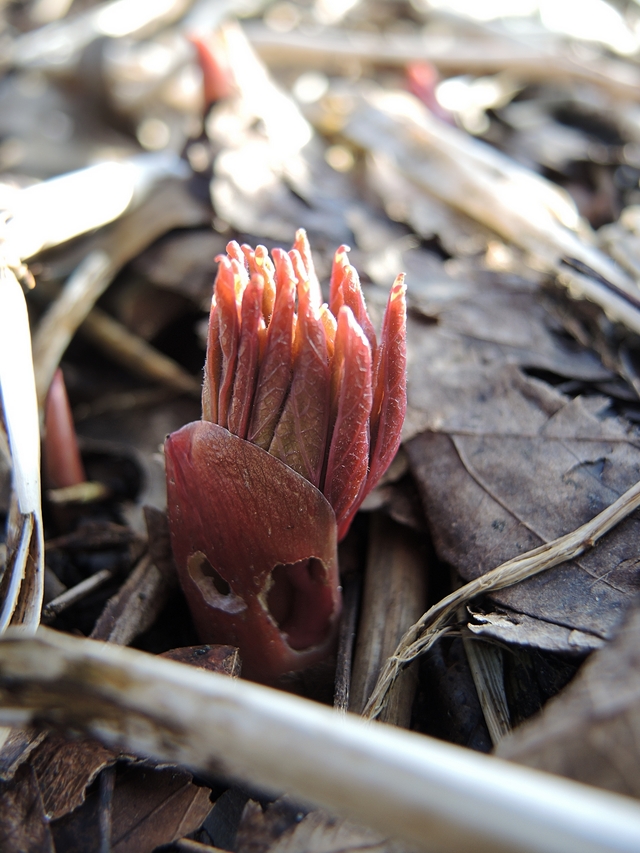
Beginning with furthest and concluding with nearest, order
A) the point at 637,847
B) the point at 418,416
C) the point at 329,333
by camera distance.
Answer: the point at 418,416 < the point at 329,333 < the point at 637,847

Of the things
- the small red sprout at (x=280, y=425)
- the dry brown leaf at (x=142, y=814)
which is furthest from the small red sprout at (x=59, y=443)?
the dry brown leaf at (x=142, y=814)

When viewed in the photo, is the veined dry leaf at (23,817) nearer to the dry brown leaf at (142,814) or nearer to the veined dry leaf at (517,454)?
the dry brown leaf at (142,814)

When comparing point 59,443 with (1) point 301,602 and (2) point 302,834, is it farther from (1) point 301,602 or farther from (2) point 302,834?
(2) point 302,834

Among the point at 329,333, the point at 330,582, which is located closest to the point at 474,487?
the point at 330,582

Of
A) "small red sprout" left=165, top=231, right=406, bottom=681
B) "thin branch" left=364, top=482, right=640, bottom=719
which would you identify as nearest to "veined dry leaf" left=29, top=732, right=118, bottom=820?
"small red sprout" left=165, top=231, right=406, bottom=681

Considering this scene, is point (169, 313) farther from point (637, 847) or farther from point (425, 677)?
point (637, 847)

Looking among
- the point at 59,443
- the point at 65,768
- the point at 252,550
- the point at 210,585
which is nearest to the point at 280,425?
the point at 252,550
